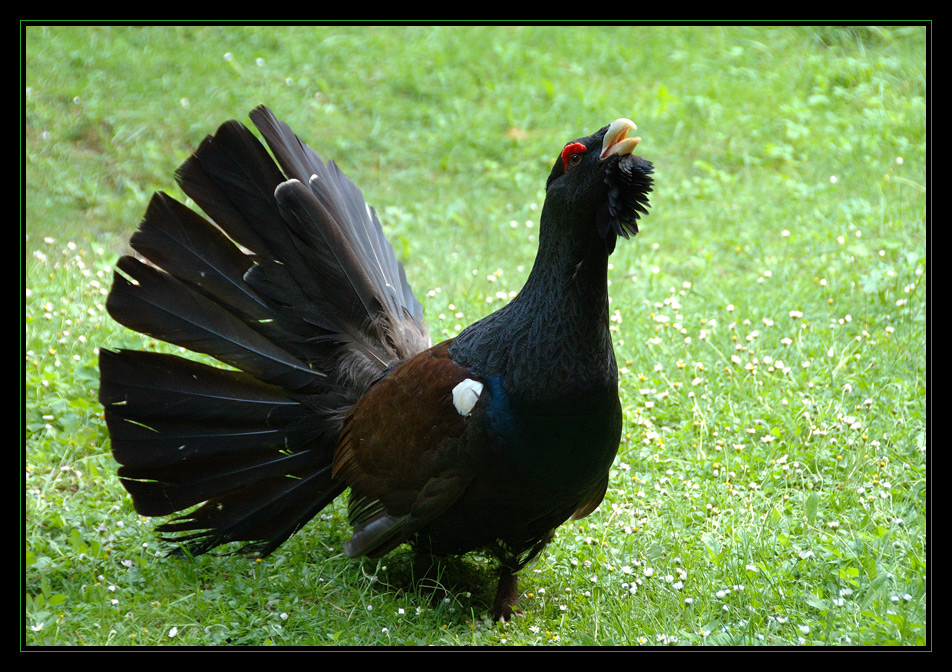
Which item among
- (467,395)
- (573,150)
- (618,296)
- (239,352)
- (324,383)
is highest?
(573,150)

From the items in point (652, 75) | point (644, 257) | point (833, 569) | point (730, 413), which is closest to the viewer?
point (833, 569)

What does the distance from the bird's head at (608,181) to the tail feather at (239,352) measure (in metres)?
1.27

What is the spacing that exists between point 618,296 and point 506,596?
2.69 meters

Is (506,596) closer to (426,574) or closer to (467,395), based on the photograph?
(426,574)

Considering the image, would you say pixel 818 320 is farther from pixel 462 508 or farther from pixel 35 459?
pixel 35 459

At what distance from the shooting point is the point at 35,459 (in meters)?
4.43

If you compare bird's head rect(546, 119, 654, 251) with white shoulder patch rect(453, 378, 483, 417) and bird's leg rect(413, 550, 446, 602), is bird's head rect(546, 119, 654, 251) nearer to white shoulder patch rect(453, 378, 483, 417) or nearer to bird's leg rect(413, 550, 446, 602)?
white shoulder patch rect(453, 378, 483, 417)

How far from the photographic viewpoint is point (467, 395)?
333 centimetres

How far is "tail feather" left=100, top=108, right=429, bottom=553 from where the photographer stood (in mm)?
3850

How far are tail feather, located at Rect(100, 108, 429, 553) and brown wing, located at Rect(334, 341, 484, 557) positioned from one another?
22 cm

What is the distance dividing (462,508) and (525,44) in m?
6.83

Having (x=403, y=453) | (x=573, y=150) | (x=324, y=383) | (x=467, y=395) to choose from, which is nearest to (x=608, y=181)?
(x=573, y=150)

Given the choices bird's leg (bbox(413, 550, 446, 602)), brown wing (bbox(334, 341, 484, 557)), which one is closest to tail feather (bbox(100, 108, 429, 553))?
brown wing (bbox(334, 341, 484, 557))

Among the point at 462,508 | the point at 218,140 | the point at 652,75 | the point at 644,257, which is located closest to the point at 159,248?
the point at 218,140
